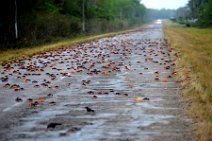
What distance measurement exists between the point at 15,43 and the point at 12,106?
2124cm

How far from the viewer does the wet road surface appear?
6551mm

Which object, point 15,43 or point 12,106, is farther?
point 15,43

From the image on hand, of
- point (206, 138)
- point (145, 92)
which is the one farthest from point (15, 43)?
point (206, 138)

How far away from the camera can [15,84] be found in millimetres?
11680

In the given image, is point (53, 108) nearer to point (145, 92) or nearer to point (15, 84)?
point (145, 92)

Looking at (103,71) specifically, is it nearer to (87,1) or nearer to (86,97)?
(86,97)

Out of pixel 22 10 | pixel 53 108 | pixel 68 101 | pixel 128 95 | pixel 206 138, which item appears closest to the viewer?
pixel 206 138

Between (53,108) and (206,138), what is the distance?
130 inches

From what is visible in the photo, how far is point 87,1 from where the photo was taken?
6462 cm

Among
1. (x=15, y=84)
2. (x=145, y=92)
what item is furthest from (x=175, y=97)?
(x=15, y=84)

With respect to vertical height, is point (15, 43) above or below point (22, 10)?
below

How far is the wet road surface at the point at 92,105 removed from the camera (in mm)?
6551

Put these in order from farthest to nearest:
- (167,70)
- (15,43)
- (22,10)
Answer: (22,10), (15,43), (167,70)

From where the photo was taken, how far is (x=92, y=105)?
341 inches
